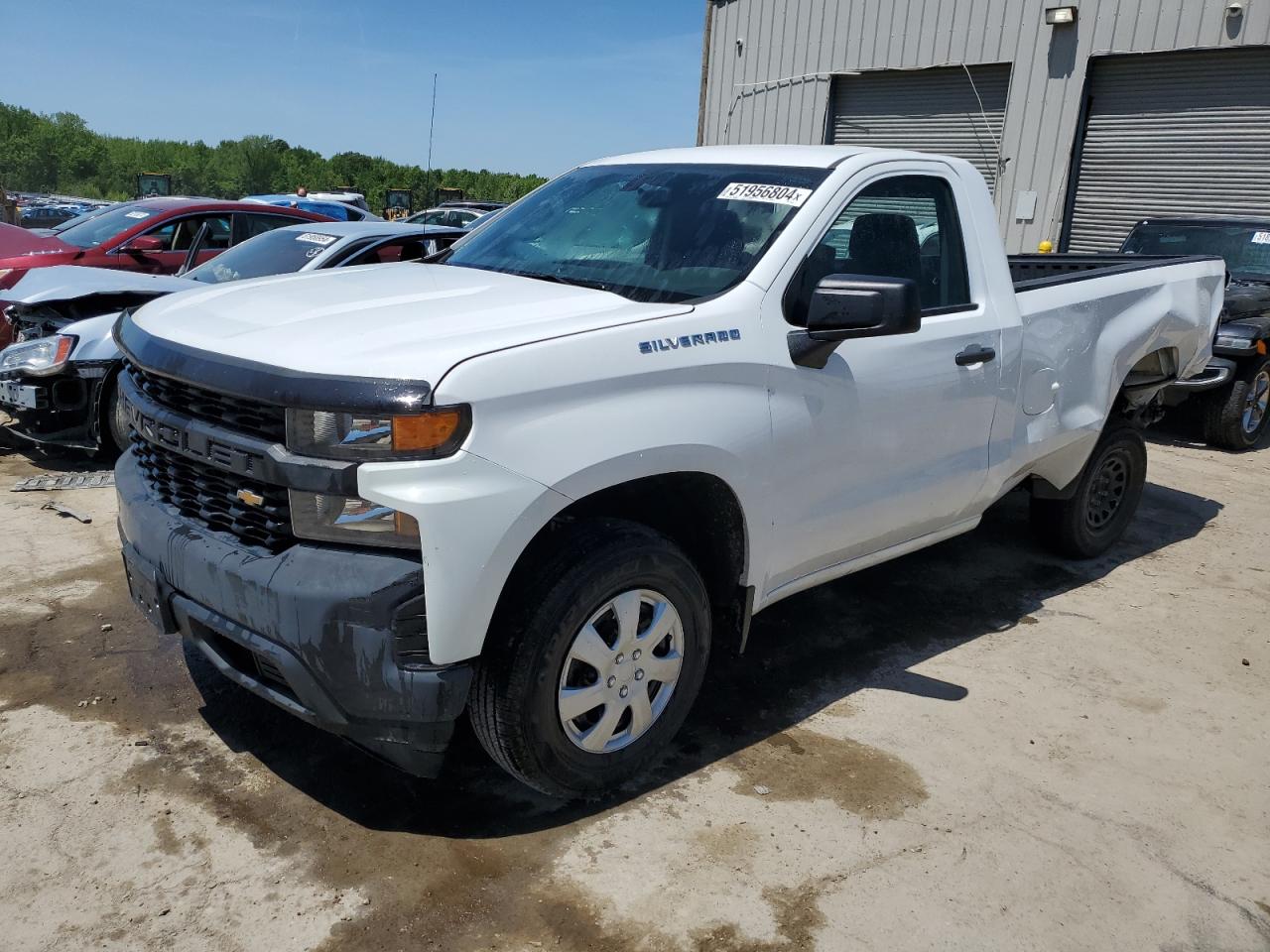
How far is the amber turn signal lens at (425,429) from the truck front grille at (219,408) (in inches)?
12.8

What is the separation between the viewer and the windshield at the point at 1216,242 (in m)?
8.80

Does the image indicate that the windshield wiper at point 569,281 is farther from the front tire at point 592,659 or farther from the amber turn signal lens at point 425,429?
the amber turn signal lens at point 425,429

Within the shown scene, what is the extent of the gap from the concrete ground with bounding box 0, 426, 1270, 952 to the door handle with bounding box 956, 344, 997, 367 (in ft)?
4.07

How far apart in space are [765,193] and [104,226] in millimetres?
7655

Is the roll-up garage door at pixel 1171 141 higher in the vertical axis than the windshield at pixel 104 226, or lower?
higher

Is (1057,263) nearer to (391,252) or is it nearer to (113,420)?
(391,252)

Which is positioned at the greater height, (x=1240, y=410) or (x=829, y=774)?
(x=1240, y=410)

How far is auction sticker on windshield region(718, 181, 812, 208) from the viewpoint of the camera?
135 inches

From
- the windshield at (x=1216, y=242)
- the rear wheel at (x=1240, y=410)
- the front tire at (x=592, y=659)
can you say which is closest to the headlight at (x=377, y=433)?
the front tire at (x=592, y=659)

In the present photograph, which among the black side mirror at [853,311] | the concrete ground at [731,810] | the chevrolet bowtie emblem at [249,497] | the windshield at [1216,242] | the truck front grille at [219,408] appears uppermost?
the windshield at [1216,242]

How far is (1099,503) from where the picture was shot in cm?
544

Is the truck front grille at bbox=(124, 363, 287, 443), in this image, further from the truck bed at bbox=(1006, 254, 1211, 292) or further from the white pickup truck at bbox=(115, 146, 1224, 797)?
the truck bed at bbox=(1006, 254, 1211, 292)

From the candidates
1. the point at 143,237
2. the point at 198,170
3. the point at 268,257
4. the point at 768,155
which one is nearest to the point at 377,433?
the point at 768,155

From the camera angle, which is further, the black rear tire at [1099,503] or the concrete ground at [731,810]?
the black rear tire at [1099,503]
